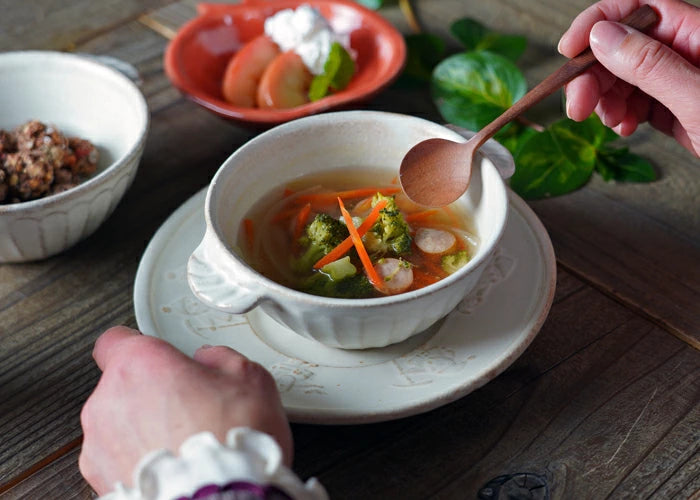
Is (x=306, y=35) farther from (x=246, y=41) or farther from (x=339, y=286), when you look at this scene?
(x=339, y=286)

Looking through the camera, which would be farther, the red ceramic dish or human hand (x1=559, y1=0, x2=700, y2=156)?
the red ceramic dish

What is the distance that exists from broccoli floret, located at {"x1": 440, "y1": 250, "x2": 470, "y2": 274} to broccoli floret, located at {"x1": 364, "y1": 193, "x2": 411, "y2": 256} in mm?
68

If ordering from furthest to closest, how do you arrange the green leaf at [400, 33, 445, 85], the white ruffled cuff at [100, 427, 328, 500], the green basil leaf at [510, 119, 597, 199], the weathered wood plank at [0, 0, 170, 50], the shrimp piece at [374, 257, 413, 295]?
the weathered wood plank at [0, 0, 170, 50] < the green leaf at [400, 33, 445, 85] < the green basil leaf at [510, 119, 597, 199] < the shrimp piece at [374, 257, 413, 295] < the white ruffled cuff at [100, 427, 328, 500]

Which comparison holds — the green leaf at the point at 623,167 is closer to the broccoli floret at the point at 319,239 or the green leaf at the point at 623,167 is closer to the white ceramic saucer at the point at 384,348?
the white ceramic saucer at the point at 384,348

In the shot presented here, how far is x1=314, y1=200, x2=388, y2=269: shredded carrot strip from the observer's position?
1.29 m

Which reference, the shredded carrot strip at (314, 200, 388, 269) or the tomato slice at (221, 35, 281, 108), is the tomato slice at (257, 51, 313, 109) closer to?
the tomato slice at (221, 35, 281, 108)

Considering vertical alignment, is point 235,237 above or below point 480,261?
below

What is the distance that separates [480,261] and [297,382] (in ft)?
1.08

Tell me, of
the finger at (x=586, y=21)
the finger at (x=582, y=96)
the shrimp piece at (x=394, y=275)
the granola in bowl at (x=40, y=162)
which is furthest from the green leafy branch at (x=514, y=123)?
the granola in bowl at (x=40, y=162)

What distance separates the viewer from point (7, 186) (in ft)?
4.74

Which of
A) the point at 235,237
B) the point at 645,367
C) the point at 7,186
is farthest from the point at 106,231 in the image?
the point at 645,367

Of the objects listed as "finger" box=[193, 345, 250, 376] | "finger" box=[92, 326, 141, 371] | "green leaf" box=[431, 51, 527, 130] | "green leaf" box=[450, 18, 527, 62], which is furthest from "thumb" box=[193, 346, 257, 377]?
"green leaf" box=[450, 18, 527, 62]

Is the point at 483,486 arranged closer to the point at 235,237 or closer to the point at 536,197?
the point at 235,237

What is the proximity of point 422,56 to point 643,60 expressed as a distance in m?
0.79
